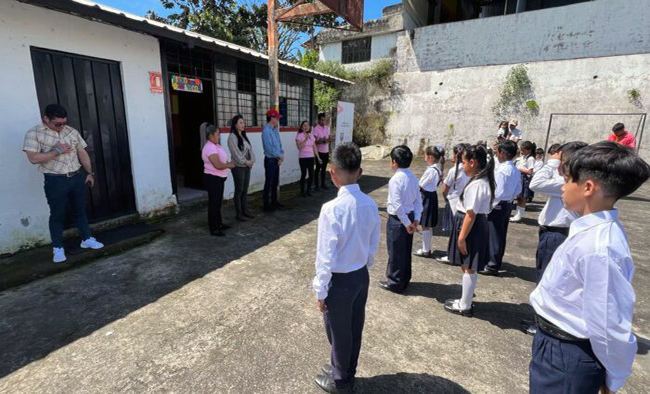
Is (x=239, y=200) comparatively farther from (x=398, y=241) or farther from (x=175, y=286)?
(x=398, y=241)

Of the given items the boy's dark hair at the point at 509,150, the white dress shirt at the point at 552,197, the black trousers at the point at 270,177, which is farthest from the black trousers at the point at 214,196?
the white dress shirt at the point at 552,197

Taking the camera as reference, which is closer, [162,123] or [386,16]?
[162,123]

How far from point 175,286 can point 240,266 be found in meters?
0.79

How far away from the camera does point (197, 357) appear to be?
2.50 m

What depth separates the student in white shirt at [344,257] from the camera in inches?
74.2

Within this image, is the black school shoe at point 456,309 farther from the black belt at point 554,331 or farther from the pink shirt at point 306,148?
the pink shirt at point 306,148

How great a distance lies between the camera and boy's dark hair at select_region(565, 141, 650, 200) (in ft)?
4.07

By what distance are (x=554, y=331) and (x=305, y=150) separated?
260 inches

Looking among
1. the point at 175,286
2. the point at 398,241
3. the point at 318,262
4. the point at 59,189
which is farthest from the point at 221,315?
the point at 59,189

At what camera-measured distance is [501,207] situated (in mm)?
4113

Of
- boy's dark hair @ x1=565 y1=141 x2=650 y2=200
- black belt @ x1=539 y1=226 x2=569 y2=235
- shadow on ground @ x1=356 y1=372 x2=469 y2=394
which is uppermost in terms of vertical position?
boy's dark hair @ x1=565 y1=141 x2=650 y2=200

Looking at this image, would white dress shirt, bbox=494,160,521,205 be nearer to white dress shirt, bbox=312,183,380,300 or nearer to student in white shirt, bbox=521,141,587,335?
student in white shirt, bbox=521,141,587,335

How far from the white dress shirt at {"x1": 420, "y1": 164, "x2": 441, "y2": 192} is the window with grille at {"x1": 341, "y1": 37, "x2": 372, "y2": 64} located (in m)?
14.0

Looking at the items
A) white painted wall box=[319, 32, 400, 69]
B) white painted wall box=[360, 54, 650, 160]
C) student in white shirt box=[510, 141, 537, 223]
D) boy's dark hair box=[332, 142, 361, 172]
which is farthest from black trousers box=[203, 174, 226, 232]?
white painted wall box=[319, 32, 400, 69]
